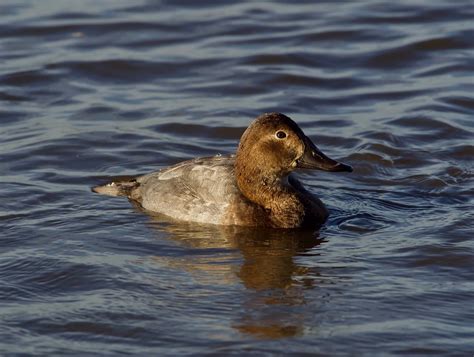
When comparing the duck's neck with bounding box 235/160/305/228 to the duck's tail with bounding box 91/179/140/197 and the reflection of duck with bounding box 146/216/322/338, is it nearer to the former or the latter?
the reflection of duck with bounding box 146/216/322/338

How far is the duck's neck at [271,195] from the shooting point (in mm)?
10484

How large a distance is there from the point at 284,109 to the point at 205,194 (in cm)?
364

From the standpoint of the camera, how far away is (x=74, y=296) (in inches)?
336

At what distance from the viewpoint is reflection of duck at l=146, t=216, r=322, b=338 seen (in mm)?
8039

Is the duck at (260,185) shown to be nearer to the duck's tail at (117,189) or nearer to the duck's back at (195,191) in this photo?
the duck's back at (195,191)

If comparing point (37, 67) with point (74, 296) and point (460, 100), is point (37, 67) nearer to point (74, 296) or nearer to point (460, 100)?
point (460, 100)

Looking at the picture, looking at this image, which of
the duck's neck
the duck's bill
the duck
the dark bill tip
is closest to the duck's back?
the duck

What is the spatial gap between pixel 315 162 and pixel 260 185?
54 cm

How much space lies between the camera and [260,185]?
416 inches

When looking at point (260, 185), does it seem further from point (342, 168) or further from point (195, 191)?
point (342, 168)

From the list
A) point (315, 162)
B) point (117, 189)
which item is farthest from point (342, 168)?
point (117, 189)

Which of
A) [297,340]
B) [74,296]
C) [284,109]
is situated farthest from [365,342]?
[284,109]

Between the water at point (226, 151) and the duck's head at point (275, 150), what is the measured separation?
58cm

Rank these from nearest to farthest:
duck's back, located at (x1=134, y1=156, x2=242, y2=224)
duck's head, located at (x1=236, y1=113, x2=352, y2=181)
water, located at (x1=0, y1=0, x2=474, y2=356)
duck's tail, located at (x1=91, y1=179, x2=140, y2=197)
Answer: water, located at (x1=0, y1=0, x2=474, y2=356)
duck's head, located at (x1=236, y1=113, x2=352, y2=181)
duck's back, located at (x1=134, y1=156, x2=242, y2=224)
duck's tail, located at (x1=91, y1=179, x2=140, y2=197)
